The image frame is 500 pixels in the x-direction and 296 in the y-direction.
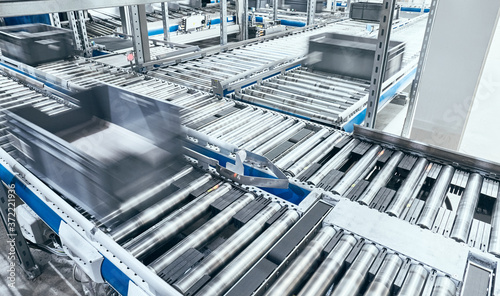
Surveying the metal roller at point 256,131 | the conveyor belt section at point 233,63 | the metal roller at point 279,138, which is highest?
the conveyor belt section at point 233,63

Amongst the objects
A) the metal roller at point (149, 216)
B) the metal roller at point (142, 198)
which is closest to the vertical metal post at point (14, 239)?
the metal roller at point (142, 198)

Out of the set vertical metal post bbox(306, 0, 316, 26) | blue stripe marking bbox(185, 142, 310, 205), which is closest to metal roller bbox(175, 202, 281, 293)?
blue stripe marking bbox(185, 142, 310, 205)

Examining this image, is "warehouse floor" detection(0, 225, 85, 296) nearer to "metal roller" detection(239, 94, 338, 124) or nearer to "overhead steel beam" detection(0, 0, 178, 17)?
"metal roller" detection(239, 94, 338, 124)

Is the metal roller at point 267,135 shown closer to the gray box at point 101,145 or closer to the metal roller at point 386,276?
the gray box at point 101,145

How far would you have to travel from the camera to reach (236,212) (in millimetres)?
1639

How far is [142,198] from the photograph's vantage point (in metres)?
1.71

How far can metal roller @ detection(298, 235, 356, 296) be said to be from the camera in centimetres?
127

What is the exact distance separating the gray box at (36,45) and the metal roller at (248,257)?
3.72 metres

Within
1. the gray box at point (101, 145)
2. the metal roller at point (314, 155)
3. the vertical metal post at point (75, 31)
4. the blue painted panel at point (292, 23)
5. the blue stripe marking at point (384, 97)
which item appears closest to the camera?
the gray box at point (101, 145)

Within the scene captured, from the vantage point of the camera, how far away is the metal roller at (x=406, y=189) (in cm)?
162

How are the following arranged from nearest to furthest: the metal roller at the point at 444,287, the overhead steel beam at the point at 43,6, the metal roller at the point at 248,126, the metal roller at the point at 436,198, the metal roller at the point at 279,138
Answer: the overhead steel beam at the point at 43,6
the metal roller at the point at 444,287
the metal roller at the point at 436,198
the metal roller at the point at 279,138
the metal roller at the point at 248,126

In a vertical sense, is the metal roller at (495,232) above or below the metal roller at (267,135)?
below

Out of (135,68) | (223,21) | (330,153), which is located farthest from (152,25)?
(330,153)

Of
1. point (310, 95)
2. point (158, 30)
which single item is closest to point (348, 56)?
point (310, 95)
